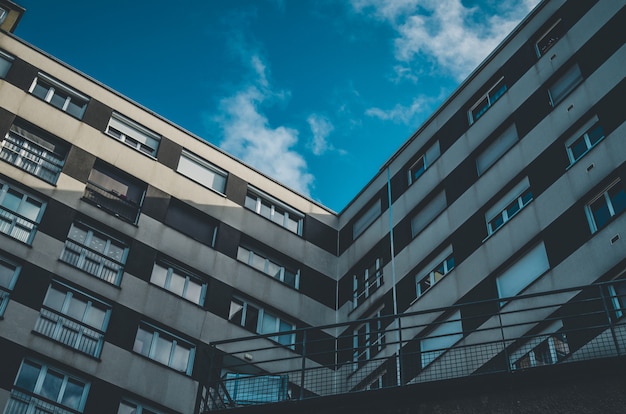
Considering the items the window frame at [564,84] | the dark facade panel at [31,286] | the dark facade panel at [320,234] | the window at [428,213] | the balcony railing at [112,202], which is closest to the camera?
the dark facade panel at [31,286]

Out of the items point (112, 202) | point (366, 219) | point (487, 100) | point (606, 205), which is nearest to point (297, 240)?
point (366, 219)

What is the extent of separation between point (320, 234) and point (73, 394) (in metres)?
12.5

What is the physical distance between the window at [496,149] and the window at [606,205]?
4.24 m

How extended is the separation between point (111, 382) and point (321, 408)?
10149mm

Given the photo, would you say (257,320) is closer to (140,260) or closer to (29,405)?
(140,260)

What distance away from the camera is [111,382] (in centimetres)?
2098

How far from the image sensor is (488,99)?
83.1 ft

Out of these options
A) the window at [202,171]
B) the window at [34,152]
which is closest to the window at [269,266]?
the window at [202,171]

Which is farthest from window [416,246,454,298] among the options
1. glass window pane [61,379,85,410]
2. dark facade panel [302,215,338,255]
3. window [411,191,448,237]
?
glass window pane [61,379,85,410]

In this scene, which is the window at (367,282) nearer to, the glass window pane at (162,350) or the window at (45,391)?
the glass window pane at (162,350)

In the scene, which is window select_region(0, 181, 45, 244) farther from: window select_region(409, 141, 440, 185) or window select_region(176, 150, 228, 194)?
window select_region(409, 141, 440, 185)

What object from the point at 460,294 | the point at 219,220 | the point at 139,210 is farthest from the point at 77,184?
the point at 460,294

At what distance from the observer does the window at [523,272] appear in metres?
19.7

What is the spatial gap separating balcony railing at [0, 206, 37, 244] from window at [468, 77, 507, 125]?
14.1 meters
